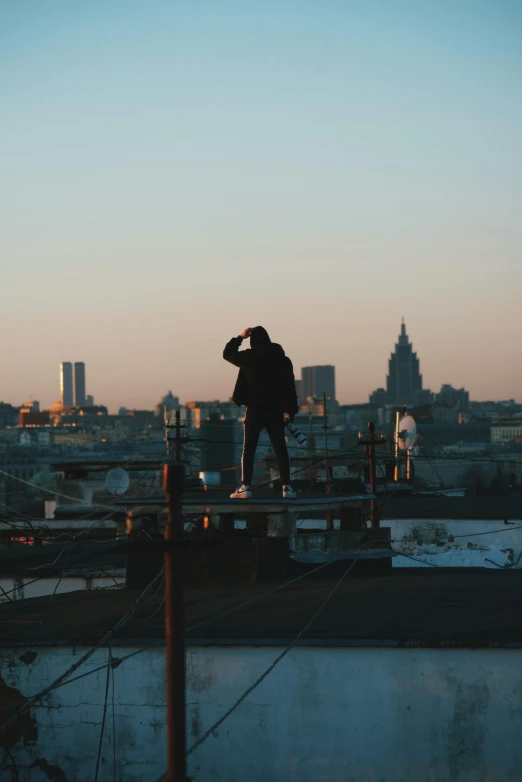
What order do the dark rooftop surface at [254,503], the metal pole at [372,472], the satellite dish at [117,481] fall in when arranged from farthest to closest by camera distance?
the satellite dish at [117,481] → the metal pole at [372,472] → the dark rooftop surface at [254,503]

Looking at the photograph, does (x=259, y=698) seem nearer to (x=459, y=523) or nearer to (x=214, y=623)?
(x=214, y=623)

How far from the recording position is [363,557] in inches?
671

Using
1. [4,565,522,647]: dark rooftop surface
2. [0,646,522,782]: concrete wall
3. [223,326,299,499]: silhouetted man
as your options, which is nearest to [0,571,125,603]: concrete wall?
[4,565,522,647]: dark rooftop surface

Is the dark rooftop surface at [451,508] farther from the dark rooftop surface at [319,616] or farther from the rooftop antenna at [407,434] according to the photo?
the dark rooftop surface at [319,616]

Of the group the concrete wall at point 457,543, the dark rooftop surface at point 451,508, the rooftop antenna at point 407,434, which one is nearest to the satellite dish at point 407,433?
the rooftop antenna at point 407,434

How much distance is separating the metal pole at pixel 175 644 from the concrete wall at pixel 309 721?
10.9 ft

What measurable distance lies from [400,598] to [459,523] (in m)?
14.6

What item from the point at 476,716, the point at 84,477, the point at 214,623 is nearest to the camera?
the point at 476,716

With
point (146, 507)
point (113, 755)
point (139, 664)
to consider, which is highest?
point (146, 507)

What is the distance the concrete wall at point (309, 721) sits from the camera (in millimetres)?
11094

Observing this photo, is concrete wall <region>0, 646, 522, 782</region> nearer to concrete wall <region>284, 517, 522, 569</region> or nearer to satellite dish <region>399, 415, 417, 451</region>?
concrete wall <region>284, 517, 522, 569</region>

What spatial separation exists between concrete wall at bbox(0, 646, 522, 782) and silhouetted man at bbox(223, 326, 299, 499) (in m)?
3.58

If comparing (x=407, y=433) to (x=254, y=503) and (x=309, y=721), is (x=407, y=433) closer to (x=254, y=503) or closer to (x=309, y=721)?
(x=254, y=503)

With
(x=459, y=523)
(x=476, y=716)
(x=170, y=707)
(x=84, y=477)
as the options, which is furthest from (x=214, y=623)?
(x=84, y=477)
